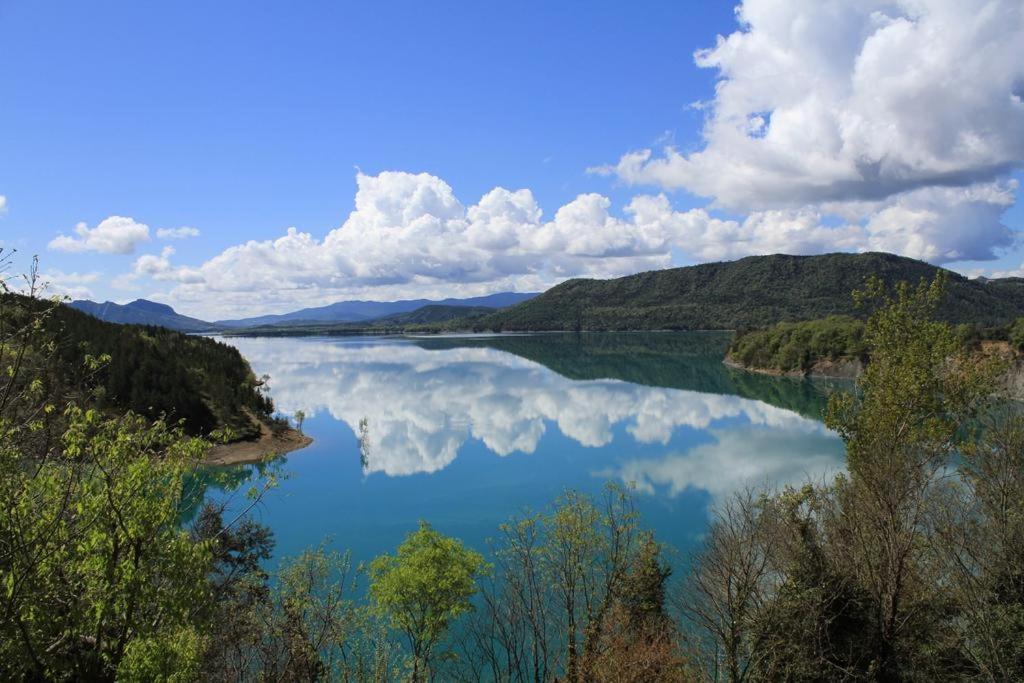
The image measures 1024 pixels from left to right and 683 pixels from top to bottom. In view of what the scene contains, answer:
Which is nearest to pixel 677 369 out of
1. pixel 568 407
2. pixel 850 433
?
pixel 568 407

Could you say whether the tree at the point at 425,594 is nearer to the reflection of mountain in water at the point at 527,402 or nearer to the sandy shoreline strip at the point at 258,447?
the reflection of mountain in water at the point at 527,402

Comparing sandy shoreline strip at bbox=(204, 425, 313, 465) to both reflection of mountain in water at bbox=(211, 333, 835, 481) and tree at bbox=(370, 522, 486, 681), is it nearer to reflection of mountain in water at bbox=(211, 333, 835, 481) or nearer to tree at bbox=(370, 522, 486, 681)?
reflection of mountain in water at bbox=(211, 333, 835, 481)

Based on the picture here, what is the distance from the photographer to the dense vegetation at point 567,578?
1034cm

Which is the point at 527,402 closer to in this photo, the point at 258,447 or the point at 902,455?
the point at 258,447

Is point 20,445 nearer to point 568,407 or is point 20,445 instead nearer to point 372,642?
point 372,642

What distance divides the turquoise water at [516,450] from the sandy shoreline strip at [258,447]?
2.50 metres

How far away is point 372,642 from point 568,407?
6320cm

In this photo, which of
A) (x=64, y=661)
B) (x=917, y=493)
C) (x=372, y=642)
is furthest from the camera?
(x=372, y=642)

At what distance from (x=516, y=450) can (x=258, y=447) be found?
27431mm

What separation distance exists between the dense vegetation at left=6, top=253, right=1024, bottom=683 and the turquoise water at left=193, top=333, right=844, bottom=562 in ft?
14.6

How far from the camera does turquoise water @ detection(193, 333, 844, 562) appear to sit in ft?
136

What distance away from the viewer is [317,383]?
411 ft

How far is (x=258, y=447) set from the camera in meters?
63.8

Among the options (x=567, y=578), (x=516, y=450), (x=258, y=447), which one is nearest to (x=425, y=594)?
(x=567, y=578)
